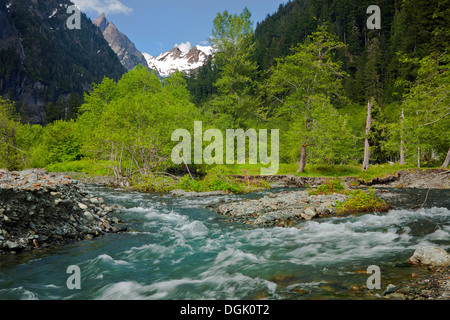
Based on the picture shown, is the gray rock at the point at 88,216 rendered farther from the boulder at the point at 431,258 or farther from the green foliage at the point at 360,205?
the green foliage at the point at 360,205

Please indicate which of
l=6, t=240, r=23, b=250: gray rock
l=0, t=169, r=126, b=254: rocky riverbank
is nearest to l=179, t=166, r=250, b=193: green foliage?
l=0, t=169, r=126, b=254: rocky riverbank

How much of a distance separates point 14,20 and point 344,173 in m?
187

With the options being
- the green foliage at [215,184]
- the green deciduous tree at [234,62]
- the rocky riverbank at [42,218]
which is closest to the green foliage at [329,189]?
the green foliage at [215,184]

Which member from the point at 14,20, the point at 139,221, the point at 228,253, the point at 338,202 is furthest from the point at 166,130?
the point at 14,20

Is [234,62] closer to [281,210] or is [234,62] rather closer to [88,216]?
[281,210]

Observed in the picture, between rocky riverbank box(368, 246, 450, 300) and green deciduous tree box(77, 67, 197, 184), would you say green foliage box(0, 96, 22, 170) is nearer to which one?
green deciduous tree box(77, 67, 197, 184)

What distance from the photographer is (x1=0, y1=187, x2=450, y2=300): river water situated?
16.8 ft

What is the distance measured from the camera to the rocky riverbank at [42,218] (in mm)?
7141

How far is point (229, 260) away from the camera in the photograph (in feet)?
22.4

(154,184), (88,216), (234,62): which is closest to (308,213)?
(88,216)

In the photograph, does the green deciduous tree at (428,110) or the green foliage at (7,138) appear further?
the green foliage at (7,138)

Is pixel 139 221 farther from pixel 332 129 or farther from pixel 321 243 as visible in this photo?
pixel 332 129

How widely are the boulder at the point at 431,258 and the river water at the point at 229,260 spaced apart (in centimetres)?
29
